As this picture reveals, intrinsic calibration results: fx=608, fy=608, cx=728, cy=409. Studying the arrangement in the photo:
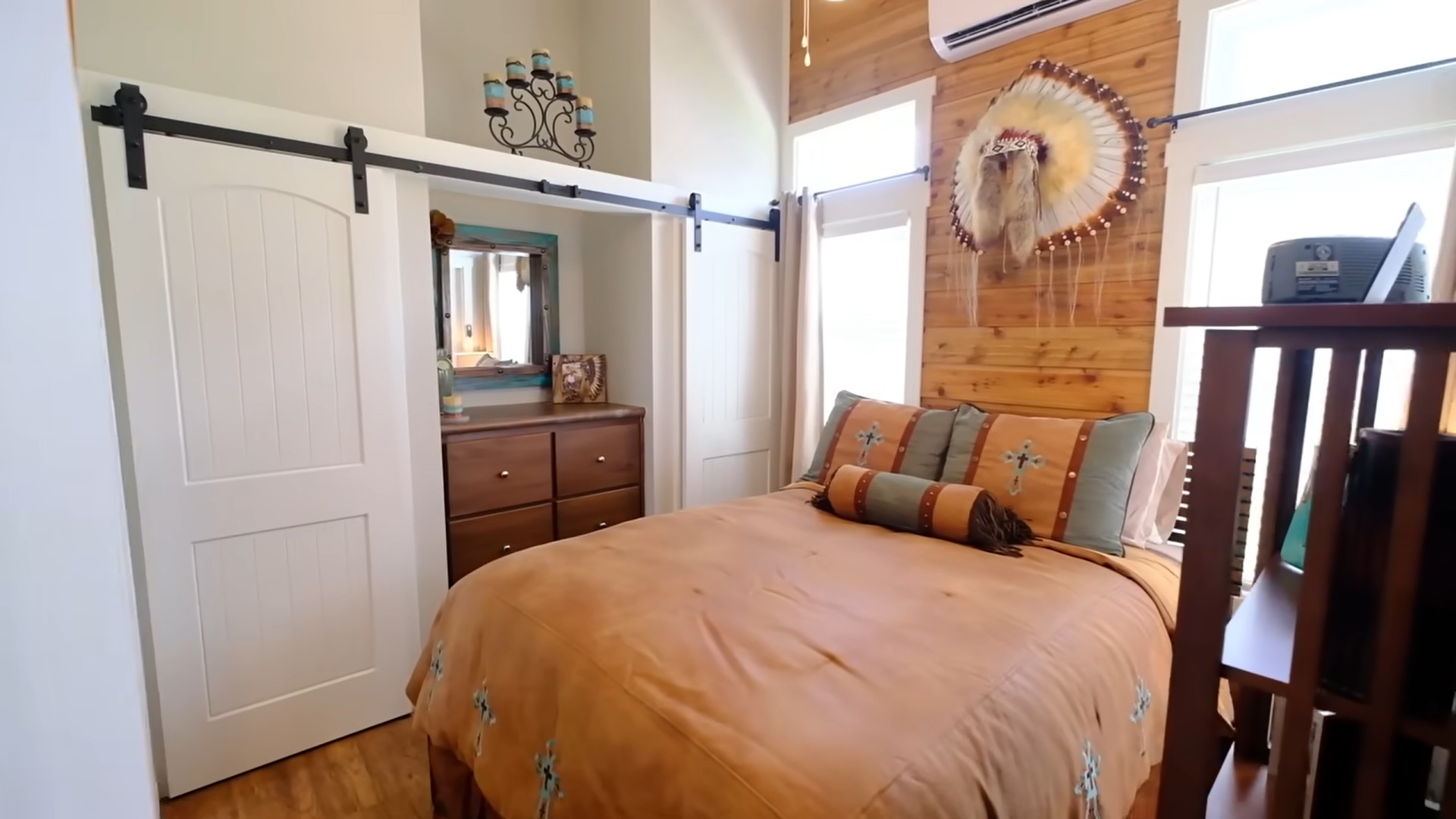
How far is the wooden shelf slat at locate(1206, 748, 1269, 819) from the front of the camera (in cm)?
88

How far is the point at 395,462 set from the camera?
214 centimetres

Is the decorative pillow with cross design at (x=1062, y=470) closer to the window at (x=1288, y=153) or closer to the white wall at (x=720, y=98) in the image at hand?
the window at (x=1288, y=153)

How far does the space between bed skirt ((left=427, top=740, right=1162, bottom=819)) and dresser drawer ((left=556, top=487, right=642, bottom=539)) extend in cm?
109

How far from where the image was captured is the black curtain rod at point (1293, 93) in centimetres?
154

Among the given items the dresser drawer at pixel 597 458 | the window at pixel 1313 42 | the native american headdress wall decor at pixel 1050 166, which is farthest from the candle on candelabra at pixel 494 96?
the window at pixel 1313 42

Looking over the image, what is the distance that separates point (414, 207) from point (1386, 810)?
261 cm

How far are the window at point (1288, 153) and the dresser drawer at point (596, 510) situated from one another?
7.10 feet

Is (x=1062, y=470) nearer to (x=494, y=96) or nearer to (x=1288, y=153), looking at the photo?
(x=1288, y=153)

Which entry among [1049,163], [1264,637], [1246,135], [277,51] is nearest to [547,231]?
[277,51]

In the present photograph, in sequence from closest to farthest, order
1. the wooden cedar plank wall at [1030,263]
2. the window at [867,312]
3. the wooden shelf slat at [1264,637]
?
the wooden shelf slat at [1264,637], the wooden cedar plank wall at [1030,263], the window at [867,312]

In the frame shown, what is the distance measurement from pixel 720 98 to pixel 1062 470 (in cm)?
237

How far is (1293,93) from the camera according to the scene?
1.74 meters

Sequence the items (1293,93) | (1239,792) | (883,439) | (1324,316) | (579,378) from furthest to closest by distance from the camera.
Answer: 1. (579,378)
2. (883,439)
3. (1293,93)
4. (1239,792)
5. (1324,316)

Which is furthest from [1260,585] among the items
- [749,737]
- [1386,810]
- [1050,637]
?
[749,737]
